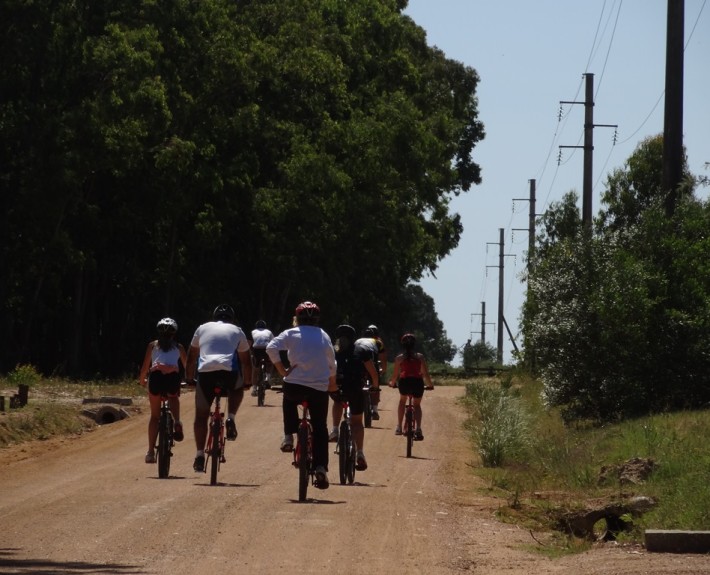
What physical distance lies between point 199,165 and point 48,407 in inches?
826

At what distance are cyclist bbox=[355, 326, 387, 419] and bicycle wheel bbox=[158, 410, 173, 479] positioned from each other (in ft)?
7.91

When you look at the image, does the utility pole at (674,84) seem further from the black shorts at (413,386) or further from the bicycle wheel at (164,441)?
the bicycle wheel at (164,441)

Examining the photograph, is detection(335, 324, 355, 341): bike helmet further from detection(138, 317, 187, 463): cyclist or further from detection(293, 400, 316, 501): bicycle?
detection(293, 400, 316, 501): bicycle

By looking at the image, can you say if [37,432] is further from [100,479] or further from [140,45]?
[140,45]

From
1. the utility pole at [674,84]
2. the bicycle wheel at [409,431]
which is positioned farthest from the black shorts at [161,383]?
the utility pole at [674,84]

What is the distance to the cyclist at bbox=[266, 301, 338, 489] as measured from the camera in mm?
14766

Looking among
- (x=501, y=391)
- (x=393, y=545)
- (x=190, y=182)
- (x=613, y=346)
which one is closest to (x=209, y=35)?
(x=190, y=182)

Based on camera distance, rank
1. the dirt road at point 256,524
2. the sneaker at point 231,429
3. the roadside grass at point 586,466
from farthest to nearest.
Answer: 1. the sneaker at point 231,429
2. the roadside grass at point 586,466
3. the dirt road at point 256,524

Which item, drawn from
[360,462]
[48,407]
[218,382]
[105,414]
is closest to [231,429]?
[218,382]

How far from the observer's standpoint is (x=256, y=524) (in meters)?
13.2

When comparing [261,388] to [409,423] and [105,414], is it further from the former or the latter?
[409,423]

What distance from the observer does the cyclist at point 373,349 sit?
17.2 metres

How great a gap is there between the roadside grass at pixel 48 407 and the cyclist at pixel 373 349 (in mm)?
5440

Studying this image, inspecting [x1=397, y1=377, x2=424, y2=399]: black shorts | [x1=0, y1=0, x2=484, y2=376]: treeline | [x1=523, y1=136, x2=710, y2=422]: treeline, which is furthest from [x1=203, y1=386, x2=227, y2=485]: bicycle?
[x1=0, y1=0, x2=484, y2=376]: treeline
